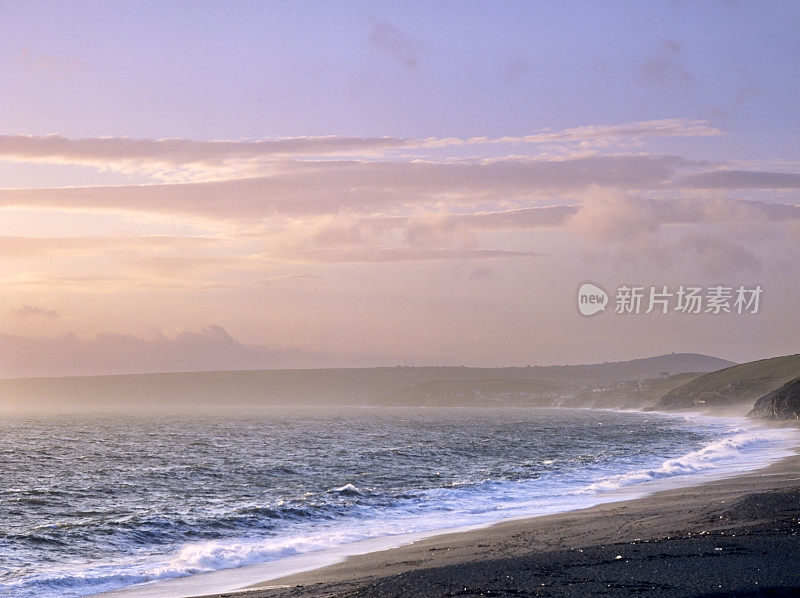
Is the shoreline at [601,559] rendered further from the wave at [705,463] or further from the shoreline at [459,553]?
the wave at [705,463]

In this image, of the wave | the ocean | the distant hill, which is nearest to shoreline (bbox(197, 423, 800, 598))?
the ocean

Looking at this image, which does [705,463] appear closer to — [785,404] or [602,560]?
[602,560]

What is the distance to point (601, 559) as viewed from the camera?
1653 centimetres

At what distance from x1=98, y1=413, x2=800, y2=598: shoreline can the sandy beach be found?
0.14ft

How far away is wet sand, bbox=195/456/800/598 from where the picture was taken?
45.7 ft

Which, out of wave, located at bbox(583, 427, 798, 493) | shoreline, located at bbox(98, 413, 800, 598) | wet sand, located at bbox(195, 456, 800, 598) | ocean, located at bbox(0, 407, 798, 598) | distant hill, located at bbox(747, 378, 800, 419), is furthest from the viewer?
distant hill, located at bbox(747, 378, 800, 419)

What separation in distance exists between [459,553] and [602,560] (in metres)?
4.66

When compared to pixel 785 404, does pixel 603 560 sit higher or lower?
higher

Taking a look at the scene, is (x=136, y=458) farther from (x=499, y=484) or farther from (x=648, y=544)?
(x=648, y=544)

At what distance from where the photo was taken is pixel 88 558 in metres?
24.0

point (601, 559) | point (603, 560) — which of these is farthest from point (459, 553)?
point (603, 560)

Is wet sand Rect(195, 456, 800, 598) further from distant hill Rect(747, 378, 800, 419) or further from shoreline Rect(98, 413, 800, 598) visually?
distant hill Rect(747, 378, 800, 419)

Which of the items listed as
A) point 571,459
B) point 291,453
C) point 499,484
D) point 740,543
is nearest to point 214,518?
point 499,484

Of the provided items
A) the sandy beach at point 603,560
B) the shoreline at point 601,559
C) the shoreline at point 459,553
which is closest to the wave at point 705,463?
the shoreline at point 459,553
